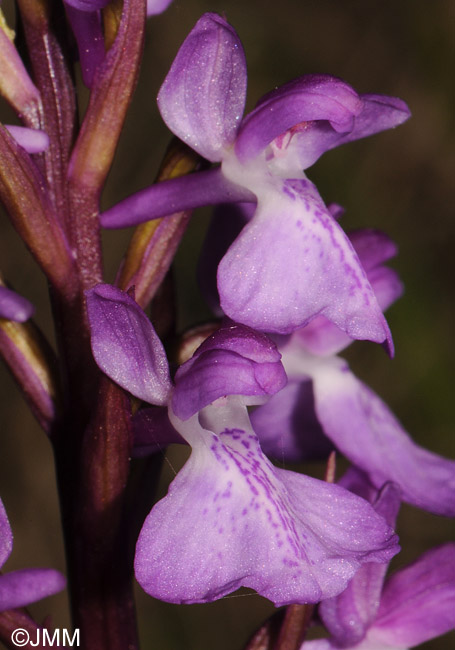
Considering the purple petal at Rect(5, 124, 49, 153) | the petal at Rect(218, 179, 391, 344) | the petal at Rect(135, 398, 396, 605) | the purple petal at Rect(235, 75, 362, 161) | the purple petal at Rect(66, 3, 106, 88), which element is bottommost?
the petal at Rect(135, 398, 396, 605)

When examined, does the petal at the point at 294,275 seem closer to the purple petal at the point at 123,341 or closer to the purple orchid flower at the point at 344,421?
the purple petal at the point at 123,341

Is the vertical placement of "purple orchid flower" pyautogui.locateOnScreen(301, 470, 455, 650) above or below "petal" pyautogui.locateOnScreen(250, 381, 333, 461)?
below

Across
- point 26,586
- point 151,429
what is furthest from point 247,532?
point 26,586

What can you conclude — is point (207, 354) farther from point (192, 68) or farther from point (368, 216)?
point (368, 216)

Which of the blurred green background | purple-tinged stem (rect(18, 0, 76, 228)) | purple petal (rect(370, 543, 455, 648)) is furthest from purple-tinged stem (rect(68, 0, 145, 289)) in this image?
the blurred green background

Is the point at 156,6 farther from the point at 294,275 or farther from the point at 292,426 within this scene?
the point at 292,426

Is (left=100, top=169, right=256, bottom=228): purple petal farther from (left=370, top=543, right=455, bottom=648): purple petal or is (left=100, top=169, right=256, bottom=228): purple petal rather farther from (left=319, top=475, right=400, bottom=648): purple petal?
(left=370, top=543, right=455, bottom=648): purple petal
